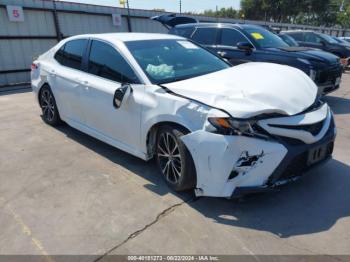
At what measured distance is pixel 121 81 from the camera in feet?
12.5

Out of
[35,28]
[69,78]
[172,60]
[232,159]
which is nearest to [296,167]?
[232,159]

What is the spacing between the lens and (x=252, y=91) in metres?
3.03

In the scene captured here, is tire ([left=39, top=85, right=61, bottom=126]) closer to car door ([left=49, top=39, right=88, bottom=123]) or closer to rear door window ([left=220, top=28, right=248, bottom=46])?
car door ([left=49, top=39, right=88, bottom=123])

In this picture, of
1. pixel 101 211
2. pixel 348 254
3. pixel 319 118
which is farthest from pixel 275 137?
pixel 101 211

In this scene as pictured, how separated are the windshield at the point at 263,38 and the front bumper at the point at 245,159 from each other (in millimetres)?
4632

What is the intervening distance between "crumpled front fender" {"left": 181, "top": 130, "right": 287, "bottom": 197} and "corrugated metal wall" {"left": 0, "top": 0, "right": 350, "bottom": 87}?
378 inches

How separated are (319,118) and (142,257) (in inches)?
82.8

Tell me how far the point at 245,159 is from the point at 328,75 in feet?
15.5

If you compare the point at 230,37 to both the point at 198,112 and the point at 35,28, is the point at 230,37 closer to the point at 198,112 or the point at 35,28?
the point at 198,112

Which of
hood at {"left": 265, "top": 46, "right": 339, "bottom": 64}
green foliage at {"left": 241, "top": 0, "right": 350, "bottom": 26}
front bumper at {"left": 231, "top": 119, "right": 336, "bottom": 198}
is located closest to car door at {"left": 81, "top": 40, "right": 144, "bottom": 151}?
front bumper at {"left": 231, "top": 119, "right": 336, "bottom": 198}

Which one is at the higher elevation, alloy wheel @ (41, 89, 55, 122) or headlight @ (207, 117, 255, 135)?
headlight @ (207, 117, 255, 135)

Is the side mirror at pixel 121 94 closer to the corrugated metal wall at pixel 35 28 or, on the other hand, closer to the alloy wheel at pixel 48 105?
the alloy wheel at pixel 48 105

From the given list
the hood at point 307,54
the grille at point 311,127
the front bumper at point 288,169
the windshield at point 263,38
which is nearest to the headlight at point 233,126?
the grille at point 311,127

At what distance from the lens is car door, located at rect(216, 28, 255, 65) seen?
7141 mm
